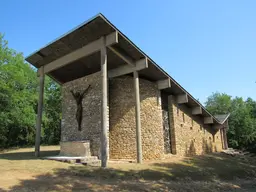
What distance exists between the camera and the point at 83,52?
9523mm

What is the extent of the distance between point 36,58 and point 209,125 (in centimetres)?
1528

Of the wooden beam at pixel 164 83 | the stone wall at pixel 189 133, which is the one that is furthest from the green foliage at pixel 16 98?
the stone wall at pixel 189 133

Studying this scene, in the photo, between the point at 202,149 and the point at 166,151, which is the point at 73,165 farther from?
the point at 202,149

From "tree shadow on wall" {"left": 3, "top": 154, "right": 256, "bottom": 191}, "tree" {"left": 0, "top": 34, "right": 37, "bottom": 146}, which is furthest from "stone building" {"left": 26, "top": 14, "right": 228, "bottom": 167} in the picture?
"tree" {"left": 0, "top": 34, "right": 37, "bottom": 146}

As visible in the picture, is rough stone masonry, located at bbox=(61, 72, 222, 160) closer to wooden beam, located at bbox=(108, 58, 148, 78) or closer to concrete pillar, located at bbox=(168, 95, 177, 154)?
concrete pillar, located at bbox=(168, 95, 177, 154)

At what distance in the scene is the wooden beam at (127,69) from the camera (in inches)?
387

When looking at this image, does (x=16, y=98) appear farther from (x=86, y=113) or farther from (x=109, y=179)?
(x=109, y=179)

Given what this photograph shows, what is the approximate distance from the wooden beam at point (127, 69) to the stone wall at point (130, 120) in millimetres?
456

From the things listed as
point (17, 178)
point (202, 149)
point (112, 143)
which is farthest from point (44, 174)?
point (202, 149)

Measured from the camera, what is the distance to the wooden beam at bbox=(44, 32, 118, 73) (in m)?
8.45

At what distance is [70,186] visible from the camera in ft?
18.1

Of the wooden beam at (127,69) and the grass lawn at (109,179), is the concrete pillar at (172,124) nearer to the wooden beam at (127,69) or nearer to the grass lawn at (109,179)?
the grass lawn at (109,179)

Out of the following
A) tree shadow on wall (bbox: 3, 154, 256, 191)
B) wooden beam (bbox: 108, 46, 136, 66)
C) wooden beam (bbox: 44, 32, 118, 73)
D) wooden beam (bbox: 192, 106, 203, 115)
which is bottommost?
tree shadow on wall (bbox: 3, 154, 256, 191)

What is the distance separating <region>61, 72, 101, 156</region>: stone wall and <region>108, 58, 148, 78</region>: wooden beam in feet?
2.49
